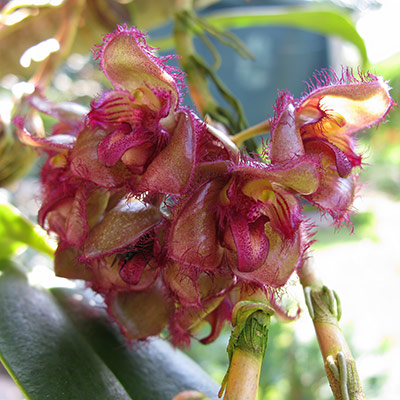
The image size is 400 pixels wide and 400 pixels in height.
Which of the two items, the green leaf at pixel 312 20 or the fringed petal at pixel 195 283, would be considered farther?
the green leaf at pixel 312 20

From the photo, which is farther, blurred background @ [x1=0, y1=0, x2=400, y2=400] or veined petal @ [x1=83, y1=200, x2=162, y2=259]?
blurred background @ [x1=0, y1=0, x2=400, y2=400]

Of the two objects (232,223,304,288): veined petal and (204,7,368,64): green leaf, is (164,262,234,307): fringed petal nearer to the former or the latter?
(232,223,304,288): veined petal

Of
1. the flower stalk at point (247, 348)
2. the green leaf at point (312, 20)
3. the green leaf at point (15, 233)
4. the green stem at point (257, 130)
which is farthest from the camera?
the green leaf at point (312, 20)

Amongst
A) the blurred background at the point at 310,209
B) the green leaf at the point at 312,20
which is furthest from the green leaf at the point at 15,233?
the green leaf at the point at 312,20

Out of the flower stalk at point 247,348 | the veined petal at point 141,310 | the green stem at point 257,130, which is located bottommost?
the flower stalk at point 247,348

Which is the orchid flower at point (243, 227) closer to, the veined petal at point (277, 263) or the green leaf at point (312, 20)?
the veined petal at point (277, 263)

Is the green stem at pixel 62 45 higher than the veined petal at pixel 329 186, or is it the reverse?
the green stem at pixel 62 45

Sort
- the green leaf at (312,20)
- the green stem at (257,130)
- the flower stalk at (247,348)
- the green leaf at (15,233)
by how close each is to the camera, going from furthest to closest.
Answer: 1. the green leaf at (312,20)
2. the green leaf at (15,233)
3. the green stem at (257,130)
4. the flower stalk at (247,348)

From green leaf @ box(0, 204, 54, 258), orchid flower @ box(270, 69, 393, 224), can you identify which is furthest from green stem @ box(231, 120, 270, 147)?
green leaf @ box(0, 204, 54, 258)
